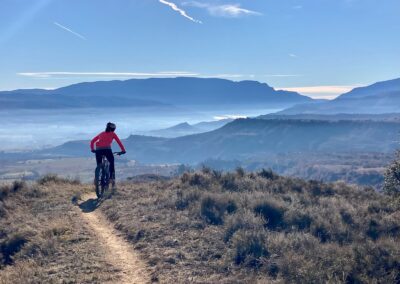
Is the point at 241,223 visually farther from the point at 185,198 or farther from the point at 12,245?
the point at 12,245

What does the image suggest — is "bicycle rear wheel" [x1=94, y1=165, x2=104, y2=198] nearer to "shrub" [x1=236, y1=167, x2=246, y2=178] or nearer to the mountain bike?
the mountain bike

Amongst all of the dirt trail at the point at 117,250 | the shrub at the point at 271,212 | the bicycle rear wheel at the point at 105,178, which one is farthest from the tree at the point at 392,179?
the dirt trail at the point at 117,250

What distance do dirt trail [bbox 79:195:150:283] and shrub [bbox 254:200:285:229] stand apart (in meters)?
3.64

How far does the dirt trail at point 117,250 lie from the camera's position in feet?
27.4

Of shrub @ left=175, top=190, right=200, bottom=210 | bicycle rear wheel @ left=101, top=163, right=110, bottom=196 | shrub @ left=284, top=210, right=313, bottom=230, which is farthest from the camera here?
bicycle rear wheel @ left=101, top=163, right=110, bottom=196

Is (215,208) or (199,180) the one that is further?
(199,180)

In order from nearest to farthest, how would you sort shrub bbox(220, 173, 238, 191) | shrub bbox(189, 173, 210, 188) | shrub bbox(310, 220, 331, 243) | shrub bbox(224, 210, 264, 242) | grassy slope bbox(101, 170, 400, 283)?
grassy slope bbox(101, 170, 400, 283) → shrub bbox(224, 210, 264, 242) → shrub bbox(310, 220, 331, 243) → shrub bbox(220, 173, 238, 191) → shrub bbox(189, 173, 210, 188)

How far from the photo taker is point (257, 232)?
9781mm

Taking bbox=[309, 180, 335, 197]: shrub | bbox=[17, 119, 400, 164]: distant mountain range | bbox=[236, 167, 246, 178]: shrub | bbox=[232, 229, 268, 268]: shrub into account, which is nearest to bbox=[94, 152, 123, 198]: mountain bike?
bbox=[236, 167, 246, 178]: shrub

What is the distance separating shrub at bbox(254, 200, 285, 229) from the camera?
11.6 meters

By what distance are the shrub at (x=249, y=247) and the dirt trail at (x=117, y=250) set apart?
1842 mm

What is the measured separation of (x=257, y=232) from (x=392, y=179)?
9.51 meters

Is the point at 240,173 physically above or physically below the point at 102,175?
below

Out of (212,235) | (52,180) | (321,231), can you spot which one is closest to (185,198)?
(212,235)
